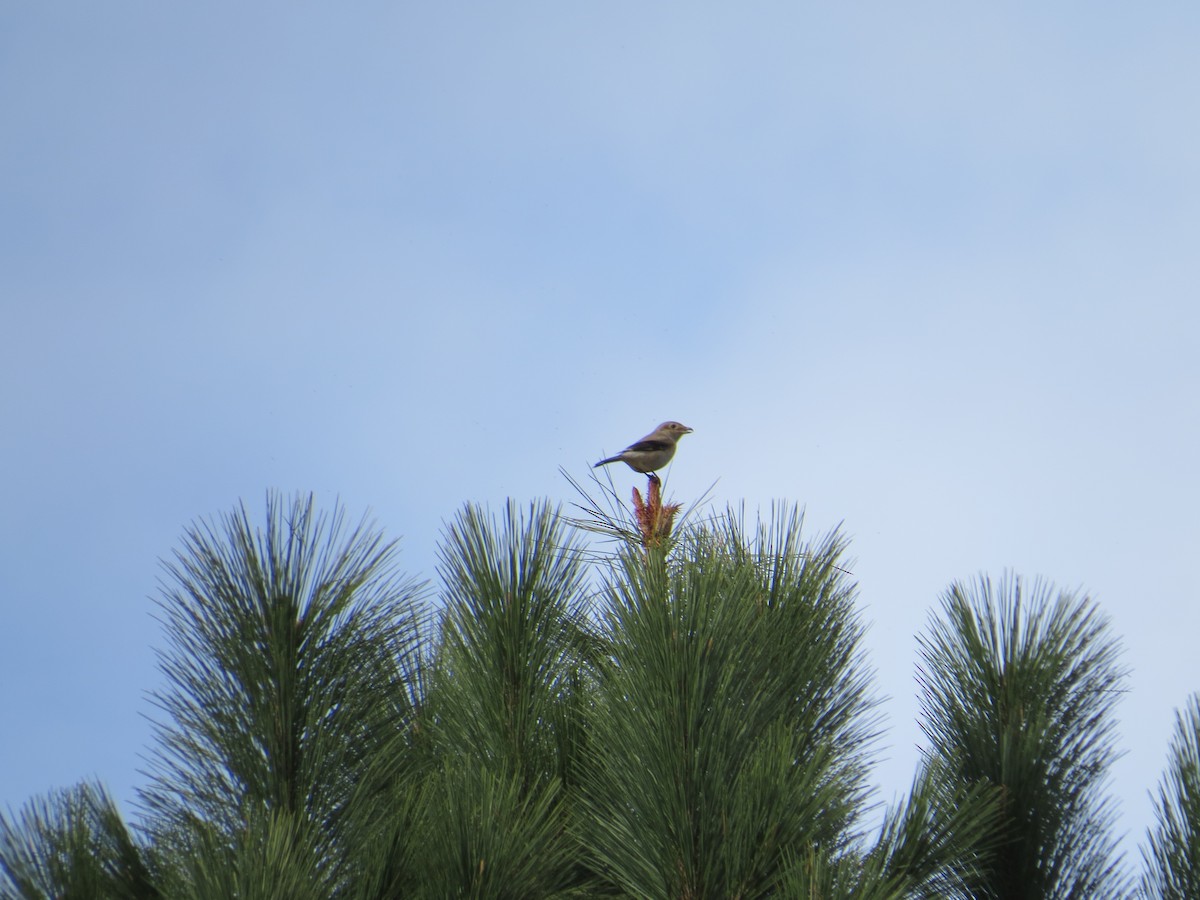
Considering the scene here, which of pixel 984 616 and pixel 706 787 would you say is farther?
pixel 984 616

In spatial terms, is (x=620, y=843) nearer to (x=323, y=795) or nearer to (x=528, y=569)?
(x=323, y=795)

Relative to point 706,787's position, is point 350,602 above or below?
above

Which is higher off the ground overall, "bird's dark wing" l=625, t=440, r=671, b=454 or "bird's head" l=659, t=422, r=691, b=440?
"bird's head" l=659, t=422, r=691, b=440

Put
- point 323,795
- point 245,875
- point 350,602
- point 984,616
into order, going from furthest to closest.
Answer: point 984,616 → point 350,602 → point 323,795 → point 245,875

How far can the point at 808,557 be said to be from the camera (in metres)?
Result: 4.40

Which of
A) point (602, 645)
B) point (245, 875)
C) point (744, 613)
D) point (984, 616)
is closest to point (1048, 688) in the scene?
point (984, 616)

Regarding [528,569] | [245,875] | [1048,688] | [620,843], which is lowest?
[245,875]

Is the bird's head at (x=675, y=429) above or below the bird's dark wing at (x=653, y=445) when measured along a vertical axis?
above

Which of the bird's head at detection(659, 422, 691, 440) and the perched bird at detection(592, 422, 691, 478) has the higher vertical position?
the bird's head at detection(659, 422, 691, 440)

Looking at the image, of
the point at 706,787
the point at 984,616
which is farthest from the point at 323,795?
the point at 984,616

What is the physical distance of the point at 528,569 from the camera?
171 inches

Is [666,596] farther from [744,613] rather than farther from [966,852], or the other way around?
[966,852]

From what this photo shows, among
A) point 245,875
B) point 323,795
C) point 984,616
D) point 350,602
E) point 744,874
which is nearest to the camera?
point 245,875

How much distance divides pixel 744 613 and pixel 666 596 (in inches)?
8.8
